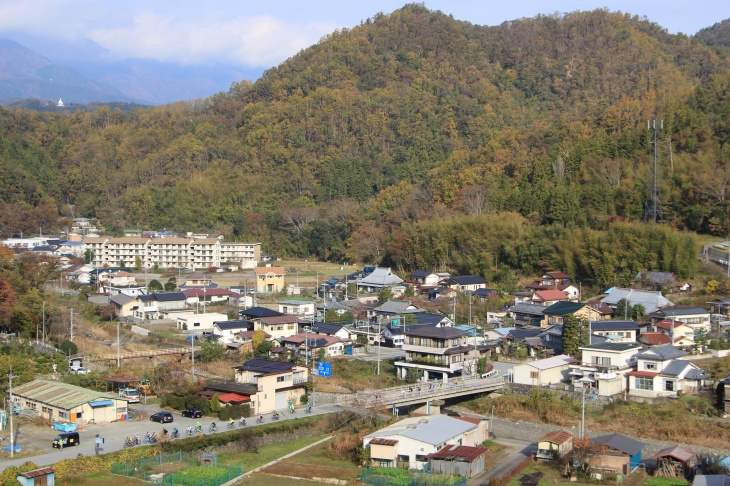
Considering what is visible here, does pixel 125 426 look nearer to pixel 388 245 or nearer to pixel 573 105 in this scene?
pixel 388 245

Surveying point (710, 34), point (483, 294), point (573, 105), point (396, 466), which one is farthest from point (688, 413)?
point (710, 34)

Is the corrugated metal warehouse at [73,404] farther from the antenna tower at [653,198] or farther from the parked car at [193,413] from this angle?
the antenna tower at [653,198]

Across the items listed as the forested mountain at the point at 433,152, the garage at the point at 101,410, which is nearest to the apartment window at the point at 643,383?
the forested mountain at the point at 433,152

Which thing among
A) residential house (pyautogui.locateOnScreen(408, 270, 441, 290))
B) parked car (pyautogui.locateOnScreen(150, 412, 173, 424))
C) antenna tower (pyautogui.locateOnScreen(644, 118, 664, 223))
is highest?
antenna tower (pyautogui.locateOnScreen(644, 118, 664, 223))

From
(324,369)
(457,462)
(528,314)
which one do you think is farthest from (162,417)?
(528,314)

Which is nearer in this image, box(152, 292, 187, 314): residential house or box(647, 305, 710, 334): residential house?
box(647, 305, 710, 334): residential house

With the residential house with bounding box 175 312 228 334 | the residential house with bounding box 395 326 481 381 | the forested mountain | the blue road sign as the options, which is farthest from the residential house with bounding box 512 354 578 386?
the residential house with bounding box 175 312 228 334

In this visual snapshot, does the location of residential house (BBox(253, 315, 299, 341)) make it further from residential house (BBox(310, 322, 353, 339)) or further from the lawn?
the lawn
